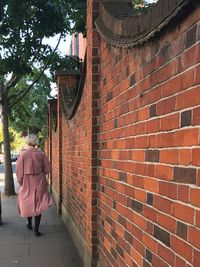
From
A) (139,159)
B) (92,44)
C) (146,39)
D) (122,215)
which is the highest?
(92,44)

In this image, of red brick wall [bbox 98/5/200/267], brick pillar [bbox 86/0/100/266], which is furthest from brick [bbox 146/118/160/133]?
brick pillar [bbox 86/0/100/266]

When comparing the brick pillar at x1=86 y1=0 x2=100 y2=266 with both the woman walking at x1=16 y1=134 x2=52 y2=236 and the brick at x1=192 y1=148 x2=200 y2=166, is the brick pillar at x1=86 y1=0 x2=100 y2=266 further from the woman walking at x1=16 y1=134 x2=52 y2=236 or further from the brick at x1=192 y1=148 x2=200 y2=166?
the woman walking at x1=16 y1=134 x2=52 y2=236

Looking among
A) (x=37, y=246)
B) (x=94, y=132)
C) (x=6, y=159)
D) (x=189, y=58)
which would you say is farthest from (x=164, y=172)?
(x=6, y=159)

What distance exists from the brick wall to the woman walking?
2.81 metres

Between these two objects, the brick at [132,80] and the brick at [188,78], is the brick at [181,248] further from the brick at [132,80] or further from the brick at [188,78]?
the brick at [132,80]

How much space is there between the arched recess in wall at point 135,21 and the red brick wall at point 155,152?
0.06 metres

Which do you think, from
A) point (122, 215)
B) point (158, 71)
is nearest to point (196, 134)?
point (158, 71)

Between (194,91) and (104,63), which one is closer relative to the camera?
(194,91)

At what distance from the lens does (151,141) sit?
2.69 meters

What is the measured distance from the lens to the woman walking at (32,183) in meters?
7.68

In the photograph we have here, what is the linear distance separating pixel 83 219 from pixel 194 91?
4.06 metres

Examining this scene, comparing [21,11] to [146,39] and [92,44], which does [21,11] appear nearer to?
[92,44]

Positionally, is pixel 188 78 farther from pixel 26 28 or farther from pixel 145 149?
pixel 26 28

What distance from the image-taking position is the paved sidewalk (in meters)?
5.77
